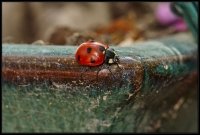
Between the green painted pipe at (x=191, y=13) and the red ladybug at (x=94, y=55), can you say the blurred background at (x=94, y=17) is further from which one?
the red ladybug at (x=94, y=55)

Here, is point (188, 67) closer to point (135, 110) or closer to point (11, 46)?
point (135, 110)

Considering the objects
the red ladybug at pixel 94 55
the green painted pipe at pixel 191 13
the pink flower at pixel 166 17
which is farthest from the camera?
the pink flower at pixel 166 17

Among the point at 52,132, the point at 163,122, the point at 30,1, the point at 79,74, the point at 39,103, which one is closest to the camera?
the point at 79,74

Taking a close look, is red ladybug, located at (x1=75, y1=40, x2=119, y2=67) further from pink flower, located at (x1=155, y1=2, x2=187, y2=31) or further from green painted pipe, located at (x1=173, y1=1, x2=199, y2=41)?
pink flower, located at (x1=155, y1=2, x2=187, y2=31)

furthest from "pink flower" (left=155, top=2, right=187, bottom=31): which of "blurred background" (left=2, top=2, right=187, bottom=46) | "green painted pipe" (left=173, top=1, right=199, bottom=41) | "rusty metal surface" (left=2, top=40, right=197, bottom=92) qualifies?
"rusty metal surface" (left=2, top=40, right=197, bottom=92)

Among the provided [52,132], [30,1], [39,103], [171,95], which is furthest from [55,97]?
[30,1]

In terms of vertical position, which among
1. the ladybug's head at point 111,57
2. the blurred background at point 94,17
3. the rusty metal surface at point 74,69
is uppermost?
the ladybug's head at point 111,57

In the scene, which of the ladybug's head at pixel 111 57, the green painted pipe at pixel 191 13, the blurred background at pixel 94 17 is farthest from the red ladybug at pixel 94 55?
the blurred background at pixel 94 17

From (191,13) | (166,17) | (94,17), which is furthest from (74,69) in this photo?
(94,17)
